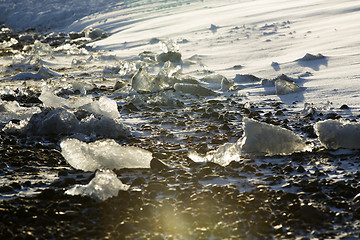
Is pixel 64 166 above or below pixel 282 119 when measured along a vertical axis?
above

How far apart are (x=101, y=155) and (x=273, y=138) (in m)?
1.32

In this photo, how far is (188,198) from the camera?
254 cm

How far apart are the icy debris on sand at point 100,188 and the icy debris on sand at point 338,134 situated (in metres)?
1.67

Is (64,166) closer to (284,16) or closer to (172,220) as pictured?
(172,220)

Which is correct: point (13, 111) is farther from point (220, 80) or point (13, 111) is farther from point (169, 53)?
point (169, 53)

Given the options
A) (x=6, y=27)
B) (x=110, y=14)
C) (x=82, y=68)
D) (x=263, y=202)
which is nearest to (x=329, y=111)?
(x=263, y=202)

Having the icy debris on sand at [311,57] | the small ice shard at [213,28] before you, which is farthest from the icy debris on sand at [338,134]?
the small ice shard at [213,28]

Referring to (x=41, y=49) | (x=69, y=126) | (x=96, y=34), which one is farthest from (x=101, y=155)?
(x=96, y=34)

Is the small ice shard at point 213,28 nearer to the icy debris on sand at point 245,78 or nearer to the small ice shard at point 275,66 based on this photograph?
the small ice shard at point 275,66

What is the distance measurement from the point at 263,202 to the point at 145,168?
0.95 metres

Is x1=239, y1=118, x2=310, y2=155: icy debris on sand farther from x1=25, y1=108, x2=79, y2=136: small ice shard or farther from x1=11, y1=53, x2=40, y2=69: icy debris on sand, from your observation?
x1=11, y1=53, x2=40, y2=69: icy debris on sand

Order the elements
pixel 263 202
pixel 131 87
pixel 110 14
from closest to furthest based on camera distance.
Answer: pixel 263 202, pixel 131 87, pixel 110 14

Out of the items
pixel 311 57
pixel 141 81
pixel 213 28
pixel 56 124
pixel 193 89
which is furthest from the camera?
pixel 213 28

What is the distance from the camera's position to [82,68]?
8086 millimetres
